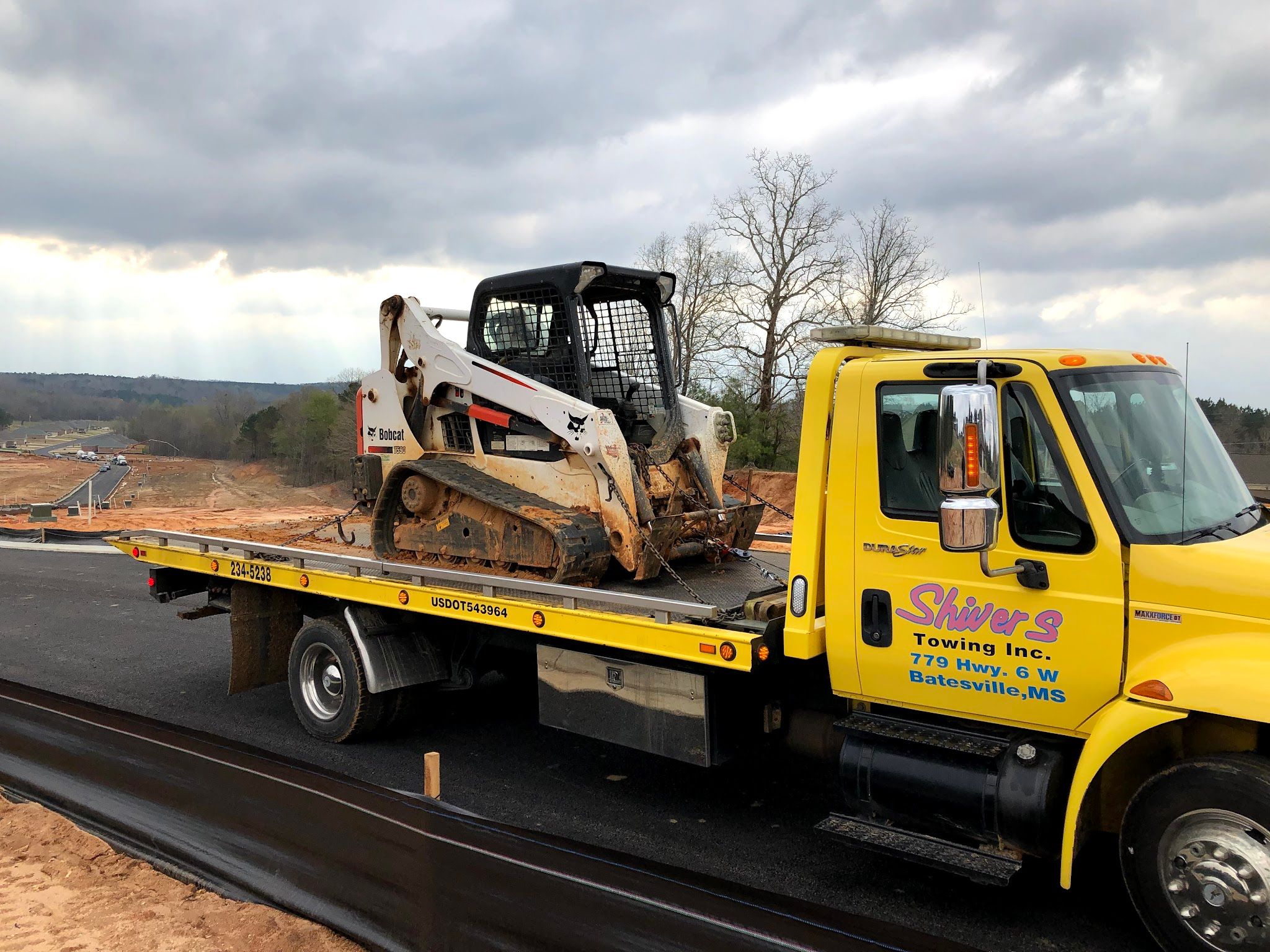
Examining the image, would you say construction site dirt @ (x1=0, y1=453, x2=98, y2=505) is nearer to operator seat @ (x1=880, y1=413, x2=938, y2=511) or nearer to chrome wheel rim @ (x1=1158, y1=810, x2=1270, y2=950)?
operator seat @ (x1=880, y1=413, x2=938, y2=511)

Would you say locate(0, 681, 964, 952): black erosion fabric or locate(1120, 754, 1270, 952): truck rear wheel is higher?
locate(1120, 754, 1270, 952): truck rear wheel

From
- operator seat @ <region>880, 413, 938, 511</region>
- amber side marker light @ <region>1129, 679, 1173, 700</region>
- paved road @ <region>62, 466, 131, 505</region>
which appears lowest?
paved road @ <region>62, 466, 131, 505</region>

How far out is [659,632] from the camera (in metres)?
4.82

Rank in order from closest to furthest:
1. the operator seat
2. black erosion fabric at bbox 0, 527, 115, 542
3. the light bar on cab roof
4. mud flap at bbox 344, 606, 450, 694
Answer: the operator seat
the light bar on cab roof
mud flap at bbox 344, 606, 450, 694
black erosion fabric at bbox 0, 527, 115, 542

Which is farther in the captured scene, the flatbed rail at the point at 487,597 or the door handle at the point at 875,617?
the flatbed rail at the point at 487,597

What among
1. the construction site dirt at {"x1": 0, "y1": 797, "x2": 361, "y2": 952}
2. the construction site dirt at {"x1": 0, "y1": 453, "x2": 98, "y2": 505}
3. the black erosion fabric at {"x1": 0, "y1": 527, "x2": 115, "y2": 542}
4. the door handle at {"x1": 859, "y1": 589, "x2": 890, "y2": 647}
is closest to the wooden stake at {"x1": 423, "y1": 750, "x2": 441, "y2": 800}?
the construction site dirt at {"x1": 0, "y1": 797, "x2": 361, "y2": 952}

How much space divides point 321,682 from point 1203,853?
226 inches

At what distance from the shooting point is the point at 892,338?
16.2 ft

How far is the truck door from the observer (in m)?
3.83

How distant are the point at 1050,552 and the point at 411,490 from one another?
14.6 ft

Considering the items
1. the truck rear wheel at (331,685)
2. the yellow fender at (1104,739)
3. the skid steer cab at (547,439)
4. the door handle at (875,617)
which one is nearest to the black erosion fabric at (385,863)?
the yellow fender at (1104,739)

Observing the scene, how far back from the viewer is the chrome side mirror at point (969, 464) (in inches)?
133

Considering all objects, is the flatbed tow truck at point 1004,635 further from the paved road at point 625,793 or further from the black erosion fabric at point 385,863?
the black erosion fabric at point 385,863

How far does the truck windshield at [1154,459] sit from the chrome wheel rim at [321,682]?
5199 mm
